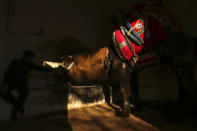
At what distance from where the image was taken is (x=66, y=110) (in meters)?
3.13

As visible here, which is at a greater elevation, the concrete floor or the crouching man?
the crouching man

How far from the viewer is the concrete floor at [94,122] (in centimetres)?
222

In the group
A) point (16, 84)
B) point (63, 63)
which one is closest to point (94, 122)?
point (63, 63)

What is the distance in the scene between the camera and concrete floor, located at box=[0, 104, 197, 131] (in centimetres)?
222

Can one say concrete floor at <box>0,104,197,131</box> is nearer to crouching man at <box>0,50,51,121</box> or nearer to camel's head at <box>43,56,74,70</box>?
crouching man at <box>0,50,51,121</box>

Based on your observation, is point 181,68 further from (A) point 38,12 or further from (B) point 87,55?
(A) point 38,12

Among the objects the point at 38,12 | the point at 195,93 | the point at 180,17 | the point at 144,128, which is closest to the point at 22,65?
the point at 38,12

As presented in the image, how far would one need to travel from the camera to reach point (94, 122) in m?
2.45

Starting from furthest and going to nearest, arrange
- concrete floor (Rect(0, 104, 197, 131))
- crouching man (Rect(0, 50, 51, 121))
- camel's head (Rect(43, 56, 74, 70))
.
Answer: crouching man (Rect(0, 50, 51, 121)), camel's head (Rect(43, 56, 74, 70)), concrete floor (Rect(0, 104, 197, 131))

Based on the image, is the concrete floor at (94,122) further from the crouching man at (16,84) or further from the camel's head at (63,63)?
the camel's head at (63,63)

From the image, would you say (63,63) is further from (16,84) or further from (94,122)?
(94,122)

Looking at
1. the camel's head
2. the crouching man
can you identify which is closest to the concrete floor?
the crouching man

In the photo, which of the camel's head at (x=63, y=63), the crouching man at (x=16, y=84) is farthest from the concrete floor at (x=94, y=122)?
the camel's head at (x=63, y=63)

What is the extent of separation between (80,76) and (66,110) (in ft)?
3.45
